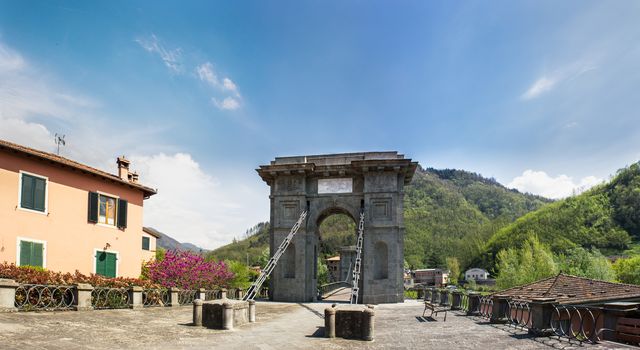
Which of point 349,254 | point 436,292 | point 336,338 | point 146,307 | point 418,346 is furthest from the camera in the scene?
point 349,254

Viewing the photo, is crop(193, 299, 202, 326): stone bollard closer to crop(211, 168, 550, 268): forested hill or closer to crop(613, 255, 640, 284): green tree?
crop(613, 255, 640, 284): green tree

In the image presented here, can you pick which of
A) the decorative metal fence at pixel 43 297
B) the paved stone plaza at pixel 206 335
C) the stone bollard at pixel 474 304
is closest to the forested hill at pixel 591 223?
the stone bollard at pixel 474 304

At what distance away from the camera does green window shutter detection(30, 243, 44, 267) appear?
15539 millimetres

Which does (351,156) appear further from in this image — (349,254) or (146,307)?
(349,254)

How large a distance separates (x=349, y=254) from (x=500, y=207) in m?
138

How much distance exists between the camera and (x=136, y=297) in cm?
1482

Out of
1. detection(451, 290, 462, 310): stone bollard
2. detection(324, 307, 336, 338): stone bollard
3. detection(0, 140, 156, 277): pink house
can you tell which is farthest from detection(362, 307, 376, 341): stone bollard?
detection(0, 140, 156, 277): pink house

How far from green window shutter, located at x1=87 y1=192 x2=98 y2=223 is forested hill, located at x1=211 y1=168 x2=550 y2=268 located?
62796 millimetres

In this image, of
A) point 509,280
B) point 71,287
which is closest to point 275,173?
point 71,287

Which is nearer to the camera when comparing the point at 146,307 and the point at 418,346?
the point at 418,346

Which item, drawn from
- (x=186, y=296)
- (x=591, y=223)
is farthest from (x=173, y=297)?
(x=591, y=223)

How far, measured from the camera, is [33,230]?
619 inches

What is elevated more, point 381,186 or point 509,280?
point 381,186

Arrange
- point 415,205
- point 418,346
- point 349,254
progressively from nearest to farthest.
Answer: point 418,346, point 349,254, point 415,205
